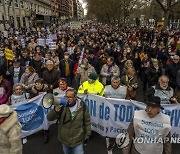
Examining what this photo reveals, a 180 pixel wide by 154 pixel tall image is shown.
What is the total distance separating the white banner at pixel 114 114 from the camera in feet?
15.8

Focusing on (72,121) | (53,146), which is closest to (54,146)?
(53,146)

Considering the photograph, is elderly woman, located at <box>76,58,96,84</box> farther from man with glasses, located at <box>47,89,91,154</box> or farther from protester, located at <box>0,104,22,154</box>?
protester, located at <box>0,104,22,154</box>

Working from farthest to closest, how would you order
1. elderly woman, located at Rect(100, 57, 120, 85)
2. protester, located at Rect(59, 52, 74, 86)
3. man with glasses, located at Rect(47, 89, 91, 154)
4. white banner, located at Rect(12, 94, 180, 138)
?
protester, located at Rect(59, 52, 74, 86)
elderly woman, located at Rect(100, 57, 120, 85)
white banner, located at Rect(12, 94, 180, 138)
man with glasses, located at Rect(47, 89, 91, 154)

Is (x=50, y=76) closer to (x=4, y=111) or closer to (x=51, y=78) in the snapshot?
(x=51, y=78)

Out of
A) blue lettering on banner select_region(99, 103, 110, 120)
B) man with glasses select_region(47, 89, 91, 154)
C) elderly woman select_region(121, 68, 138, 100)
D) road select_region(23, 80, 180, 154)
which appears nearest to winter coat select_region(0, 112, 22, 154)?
man with glasses select_region(47, 89, 91, 154)

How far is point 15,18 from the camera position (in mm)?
42562

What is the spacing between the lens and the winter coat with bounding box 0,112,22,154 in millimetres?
2871

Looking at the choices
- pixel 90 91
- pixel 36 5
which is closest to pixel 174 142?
pixel 90 91

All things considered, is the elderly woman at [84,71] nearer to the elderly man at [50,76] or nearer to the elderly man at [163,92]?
the elderly man at [50,76]

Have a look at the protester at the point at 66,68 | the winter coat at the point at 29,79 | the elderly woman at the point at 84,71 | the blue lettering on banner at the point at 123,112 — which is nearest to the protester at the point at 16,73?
the winter coat at the point at 29,79

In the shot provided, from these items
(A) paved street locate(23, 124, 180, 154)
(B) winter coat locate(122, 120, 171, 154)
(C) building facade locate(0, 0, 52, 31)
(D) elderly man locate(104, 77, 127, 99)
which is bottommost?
(A) paved street locate(23, 124, 180, 154)

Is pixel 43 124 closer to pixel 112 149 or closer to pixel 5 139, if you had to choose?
pixel 112 149

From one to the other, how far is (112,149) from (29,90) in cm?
238

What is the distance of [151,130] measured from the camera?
3016 millimetres
